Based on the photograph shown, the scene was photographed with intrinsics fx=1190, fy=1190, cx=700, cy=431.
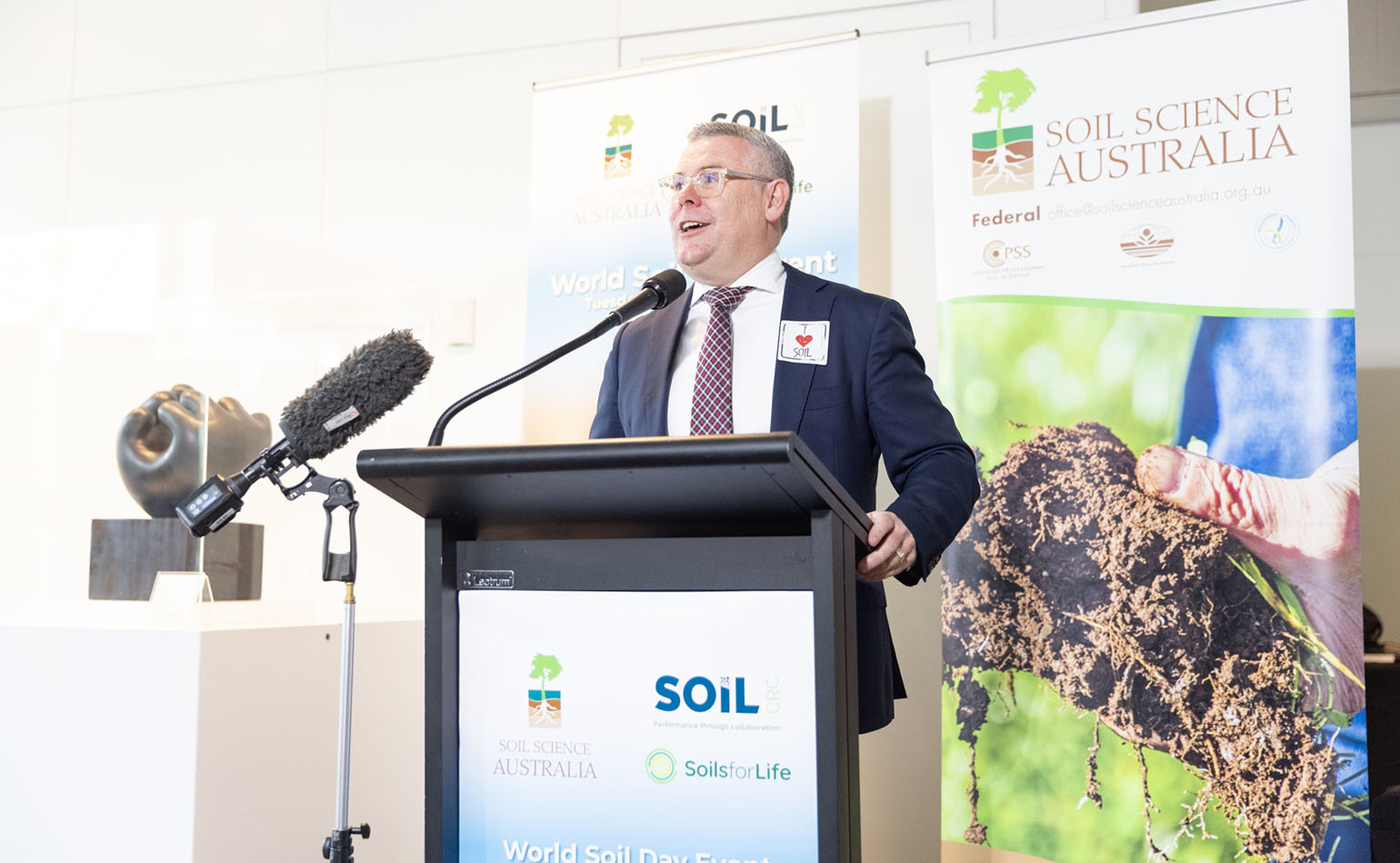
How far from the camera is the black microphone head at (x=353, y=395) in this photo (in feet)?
5.83

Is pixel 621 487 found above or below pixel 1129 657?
above

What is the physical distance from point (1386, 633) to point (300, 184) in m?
4.18

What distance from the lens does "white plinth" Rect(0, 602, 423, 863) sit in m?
2.36

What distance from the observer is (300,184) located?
13.9 ft

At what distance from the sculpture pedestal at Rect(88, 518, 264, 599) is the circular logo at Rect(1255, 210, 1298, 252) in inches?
Answer: 95.0

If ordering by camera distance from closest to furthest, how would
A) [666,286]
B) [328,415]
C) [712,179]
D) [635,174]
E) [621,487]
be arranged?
[621,487] < [666,286] < [328,415] < [712,179] < [635,174]

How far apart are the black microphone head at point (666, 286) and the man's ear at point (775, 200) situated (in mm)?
632

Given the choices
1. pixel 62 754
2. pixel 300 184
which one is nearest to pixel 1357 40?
pixel 300 184

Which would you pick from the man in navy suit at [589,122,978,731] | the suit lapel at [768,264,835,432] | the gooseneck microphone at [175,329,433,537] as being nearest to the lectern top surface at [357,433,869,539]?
the man in navy suit at [589,122,978,731]

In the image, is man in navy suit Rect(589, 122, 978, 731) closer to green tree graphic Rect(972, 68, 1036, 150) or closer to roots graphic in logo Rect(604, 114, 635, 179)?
green tree graphic Rect(972, 68, 1036, 150)

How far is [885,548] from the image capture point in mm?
1313

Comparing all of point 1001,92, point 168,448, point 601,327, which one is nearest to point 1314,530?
point 1001,92

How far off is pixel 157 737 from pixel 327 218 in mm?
2292

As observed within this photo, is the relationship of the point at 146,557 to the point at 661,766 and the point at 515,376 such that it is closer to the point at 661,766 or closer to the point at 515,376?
the point at 515,376
